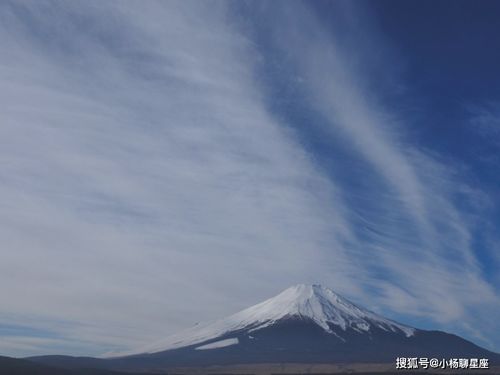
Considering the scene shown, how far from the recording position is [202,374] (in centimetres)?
19838

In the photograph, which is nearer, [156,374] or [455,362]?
[455,362]

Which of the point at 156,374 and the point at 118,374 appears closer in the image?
the point at 118,374

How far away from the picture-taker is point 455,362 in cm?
13212

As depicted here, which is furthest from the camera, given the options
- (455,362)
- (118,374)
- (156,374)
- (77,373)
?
(156,374)

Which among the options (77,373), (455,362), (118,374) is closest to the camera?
(455,362)

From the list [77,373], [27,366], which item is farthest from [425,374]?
[27,366]

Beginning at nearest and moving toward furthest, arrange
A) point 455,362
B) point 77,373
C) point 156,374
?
point 455,362 < point 77,373 < point 156,374

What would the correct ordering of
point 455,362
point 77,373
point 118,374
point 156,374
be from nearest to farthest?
point 455,362, point 77,373, point 118,374, point 156,374

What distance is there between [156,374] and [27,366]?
60.6 meters

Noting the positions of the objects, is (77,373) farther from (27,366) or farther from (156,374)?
(156,374)

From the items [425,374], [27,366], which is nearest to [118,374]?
[27,366]

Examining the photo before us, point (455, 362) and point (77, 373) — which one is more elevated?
point (455, 362)

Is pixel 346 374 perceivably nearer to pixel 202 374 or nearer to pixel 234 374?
pixel 234 374

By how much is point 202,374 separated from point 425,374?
277 ft
